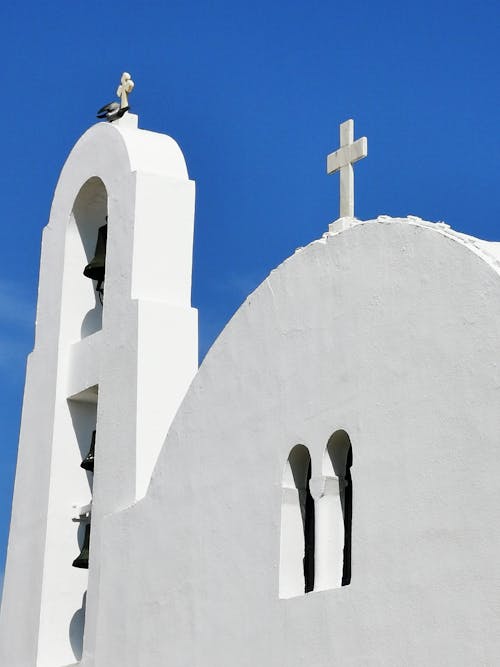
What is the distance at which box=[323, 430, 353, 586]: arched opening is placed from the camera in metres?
10.2

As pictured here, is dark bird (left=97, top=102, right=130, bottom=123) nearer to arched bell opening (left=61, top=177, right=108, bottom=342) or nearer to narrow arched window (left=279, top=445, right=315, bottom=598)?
arched bell opening (left=61, top=177, right=108, bottom=342)

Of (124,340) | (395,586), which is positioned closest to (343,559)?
→ (395,586)

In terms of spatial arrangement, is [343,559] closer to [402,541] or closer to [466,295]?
[402,541]

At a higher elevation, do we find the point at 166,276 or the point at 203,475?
the point at 166,276

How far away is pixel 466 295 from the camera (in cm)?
907

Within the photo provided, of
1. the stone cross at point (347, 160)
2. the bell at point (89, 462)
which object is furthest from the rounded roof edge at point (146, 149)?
the stone cross at point (347, 160)

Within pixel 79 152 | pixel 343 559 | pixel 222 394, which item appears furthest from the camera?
pixel 79 152

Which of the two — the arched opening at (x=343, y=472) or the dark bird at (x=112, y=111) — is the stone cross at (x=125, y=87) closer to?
the dark bird at (x=112, y=111)

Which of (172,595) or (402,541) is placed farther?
(172,595)

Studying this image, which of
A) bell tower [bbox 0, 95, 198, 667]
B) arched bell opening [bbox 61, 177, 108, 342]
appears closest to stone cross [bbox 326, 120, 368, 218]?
bell tower [bbox 0, 95, 198, 667]

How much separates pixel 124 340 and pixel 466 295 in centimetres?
494

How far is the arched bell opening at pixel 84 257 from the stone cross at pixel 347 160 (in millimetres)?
4026

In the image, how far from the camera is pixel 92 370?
1408cm

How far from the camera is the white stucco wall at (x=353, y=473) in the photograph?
8.80 m
